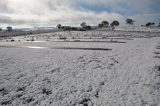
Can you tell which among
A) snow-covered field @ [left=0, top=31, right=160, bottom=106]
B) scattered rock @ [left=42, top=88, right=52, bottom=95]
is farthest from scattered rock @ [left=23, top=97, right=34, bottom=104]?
scattered rock @ [left=42, top=88, right=52, bottom=95]

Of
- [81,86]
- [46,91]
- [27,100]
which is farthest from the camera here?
[81,86]

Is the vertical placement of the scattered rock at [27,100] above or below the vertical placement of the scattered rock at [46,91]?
below

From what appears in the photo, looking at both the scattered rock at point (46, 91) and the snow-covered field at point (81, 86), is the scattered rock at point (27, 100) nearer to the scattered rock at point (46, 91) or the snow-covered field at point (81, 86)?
the snow-covered field at point (81, 86)

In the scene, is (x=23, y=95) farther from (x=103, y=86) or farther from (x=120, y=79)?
(x=120, y=79)

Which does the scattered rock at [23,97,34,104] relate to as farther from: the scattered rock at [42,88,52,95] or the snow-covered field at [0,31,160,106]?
the scattered rock at [42,88,52,95]

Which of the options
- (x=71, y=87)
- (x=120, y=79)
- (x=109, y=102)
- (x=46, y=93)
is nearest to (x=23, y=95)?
(x=46, y=93)

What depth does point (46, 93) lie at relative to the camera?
21.4 feet

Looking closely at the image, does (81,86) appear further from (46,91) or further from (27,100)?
(27,100)

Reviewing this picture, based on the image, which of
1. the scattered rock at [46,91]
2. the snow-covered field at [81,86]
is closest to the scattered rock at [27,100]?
the snow-covered field at [81,86]

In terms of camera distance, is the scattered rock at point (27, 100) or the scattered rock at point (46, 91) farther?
the scattered rock at point (46, 91)

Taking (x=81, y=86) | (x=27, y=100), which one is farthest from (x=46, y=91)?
(x=81, y=86)

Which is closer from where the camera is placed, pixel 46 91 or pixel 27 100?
pixel 27 100

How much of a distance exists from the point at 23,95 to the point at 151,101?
499 centimetres

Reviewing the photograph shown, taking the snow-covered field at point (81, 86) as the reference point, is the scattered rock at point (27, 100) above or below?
below
